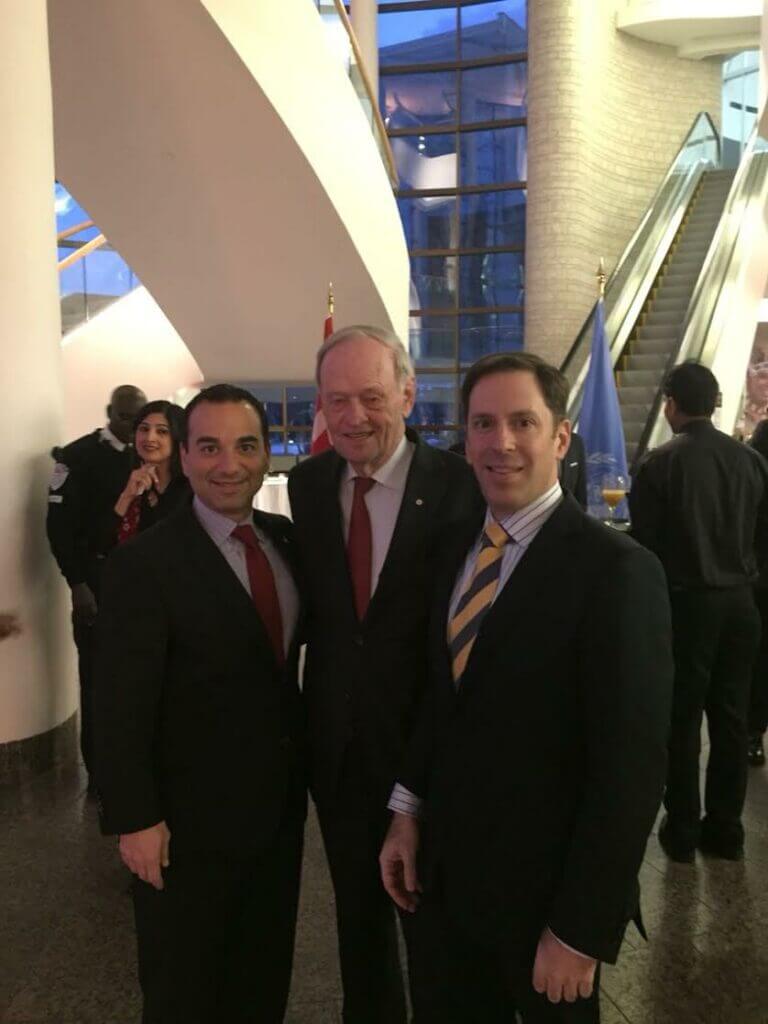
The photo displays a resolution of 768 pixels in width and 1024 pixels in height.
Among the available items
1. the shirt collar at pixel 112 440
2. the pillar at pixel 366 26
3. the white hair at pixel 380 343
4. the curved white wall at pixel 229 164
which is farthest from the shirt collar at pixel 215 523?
the pillar at pixel 366 26

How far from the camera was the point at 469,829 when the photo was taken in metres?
1.43

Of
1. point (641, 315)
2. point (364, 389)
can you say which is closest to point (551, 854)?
point (364, 389)

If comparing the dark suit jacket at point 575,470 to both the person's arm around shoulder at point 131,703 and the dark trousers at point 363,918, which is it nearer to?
the dark trousers at point 363,918

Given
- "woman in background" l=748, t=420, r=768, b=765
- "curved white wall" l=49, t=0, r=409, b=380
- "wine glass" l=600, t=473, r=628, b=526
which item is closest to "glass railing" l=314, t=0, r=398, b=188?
"curved white wall" l=49, t=0, r=409, b=380

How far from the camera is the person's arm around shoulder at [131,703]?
5.29ft

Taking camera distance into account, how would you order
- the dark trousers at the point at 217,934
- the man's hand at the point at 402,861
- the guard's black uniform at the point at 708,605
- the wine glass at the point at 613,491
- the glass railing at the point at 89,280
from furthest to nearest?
the glass railing at the point at 89,280, the wine glass at the point at 613,491, the guard's black uniform at the point at 708,605, the dark trousers at the point at 217,934, the man's hand at the point at 402,861

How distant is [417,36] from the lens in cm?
1405

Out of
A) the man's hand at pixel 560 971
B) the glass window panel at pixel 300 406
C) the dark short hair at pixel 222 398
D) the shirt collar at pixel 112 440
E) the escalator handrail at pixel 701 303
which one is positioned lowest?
the man's hand at pixel 560 971

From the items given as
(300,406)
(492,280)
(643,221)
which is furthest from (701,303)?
(492,280)

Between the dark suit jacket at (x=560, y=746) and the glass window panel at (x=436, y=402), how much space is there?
12.8m

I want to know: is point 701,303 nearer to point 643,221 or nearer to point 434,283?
point 643,221

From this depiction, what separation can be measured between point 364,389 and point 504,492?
0.50 metres

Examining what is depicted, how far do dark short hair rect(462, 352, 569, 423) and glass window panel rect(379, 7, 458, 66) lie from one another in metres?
14.5

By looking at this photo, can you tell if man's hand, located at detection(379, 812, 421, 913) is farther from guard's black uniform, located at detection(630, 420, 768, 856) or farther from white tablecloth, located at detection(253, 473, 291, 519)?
white tablecloth, located at detection(253, 473, 291, 519)
